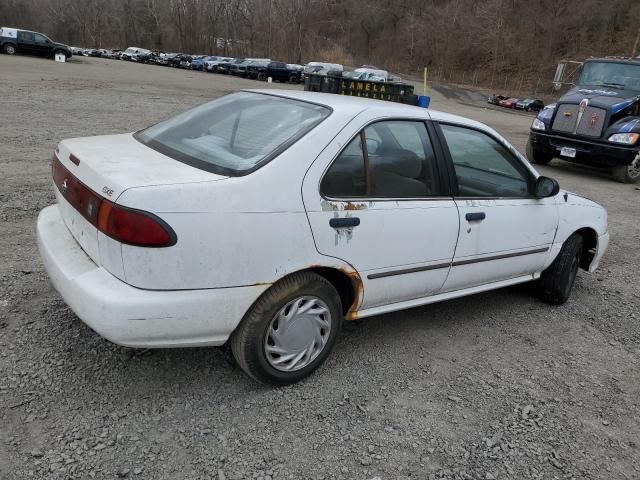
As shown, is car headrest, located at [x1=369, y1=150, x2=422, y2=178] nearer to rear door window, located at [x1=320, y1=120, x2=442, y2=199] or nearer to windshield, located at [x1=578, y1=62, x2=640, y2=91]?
rear door window, located at [x1=320, y1=120, x2=442, y2=199]

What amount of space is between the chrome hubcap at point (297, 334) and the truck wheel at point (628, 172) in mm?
9952

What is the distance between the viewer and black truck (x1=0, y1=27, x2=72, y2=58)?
34.8 m

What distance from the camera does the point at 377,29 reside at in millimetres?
88375

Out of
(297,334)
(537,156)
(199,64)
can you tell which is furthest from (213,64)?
(297,334)

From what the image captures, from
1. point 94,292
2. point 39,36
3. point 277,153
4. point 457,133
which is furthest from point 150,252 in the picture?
point 39,36

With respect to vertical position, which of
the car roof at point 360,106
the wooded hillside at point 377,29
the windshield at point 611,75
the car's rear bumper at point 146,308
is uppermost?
the wooded hillside at point 377,29

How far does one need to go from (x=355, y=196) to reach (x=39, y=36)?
1613 inches

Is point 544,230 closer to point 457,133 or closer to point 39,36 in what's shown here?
point 457,133

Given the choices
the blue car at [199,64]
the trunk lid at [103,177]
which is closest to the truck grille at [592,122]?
the trunk lid at [103,177]

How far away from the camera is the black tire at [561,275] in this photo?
429 cm

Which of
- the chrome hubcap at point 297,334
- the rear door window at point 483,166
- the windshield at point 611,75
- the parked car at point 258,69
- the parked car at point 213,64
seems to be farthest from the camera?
the parked car at point 213,64

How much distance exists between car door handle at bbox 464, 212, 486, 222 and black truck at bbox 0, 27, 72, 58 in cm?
4033

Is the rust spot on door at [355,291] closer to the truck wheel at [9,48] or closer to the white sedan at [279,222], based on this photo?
the white sedan at [279,222]

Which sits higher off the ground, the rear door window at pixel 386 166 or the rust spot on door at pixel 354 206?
the rear door window at pixel 386 166
